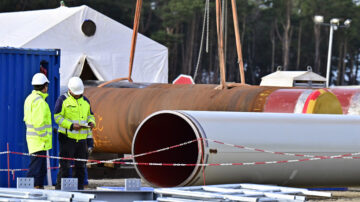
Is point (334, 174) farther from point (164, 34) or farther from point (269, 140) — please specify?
point (164, 34)

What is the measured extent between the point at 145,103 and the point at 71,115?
3.84 meters

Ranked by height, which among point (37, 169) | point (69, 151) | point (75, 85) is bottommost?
point (37, 169)

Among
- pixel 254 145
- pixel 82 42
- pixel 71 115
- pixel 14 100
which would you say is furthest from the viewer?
pixel 82 42

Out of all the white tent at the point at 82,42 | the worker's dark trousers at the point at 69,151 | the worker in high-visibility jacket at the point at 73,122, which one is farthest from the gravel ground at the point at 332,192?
the white tent at the point at 82,42

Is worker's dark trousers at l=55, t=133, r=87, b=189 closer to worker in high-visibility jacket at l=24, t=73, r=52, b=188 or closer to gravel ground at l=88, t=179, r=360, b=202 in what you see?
worker in high-visibility jacket at l=24, t=73, r=52, b=188

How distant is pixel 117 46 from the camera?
30.7 metres

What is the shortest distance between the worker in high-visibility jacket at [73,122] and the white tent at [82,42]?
1429 cm

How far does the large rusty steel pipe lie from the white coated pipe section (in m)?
1.61

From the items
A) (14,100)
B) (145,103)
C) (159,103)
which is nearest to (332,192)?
(159,103)

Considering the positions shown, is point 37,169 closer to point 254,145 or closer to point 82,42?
point 254,145

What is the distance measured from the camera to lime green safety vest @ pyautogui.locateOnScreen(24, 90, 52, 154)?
1346cm

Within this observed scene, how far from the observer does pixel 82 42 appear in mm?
29438

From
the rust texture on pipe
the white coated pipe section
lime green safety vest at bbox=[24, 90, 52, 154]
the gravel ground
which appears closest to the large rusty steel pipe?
the rust texture on pipe

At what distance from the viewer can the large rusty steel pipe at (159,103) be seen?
1603cm
